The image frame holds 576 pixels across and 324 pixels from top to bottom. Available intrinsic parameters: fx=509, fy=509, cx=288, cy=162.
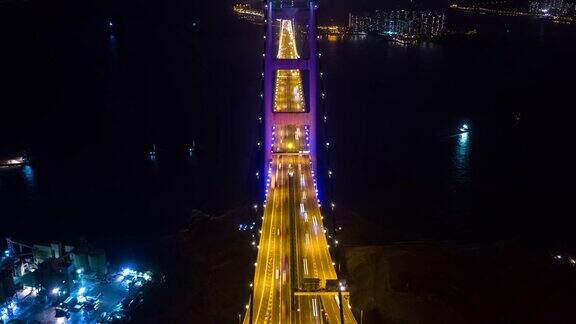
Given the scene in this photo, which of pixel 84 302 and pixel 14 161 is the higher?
pixel 14 161

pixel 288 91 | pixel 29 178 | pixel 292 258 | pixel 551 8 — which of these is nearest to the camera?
pixel 292 258

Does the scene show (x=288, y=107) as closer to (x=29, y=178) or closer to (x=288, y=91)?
(x=288, y=91)

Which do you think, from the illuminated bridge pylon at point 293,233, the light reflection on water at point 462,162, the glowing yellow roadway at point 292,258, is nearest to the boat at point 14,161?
the illuminated bridge pylon at point 293,233

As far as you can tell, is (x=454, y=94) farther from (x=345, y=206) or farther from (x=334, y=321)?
(x=334, y=321)

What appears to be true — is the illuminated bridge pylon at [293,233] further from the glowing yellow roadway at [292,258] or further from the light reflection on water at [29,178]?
the light reflection on water at [29,178]

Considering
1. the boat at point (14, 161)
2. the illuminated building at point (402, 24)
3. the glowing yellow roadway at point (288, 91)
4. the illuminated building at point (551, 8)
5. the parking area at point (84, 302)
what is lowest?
the parking area at point (84, 302)

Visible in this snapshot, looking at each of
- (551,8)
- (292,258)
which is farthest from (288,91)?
(551,8)

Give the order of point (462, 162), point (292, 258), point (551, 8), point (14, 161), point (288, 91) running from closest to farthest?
point (292, 258) → point (462, 162) → point (14, 161) → point (288, 91) → point (551, 8)
